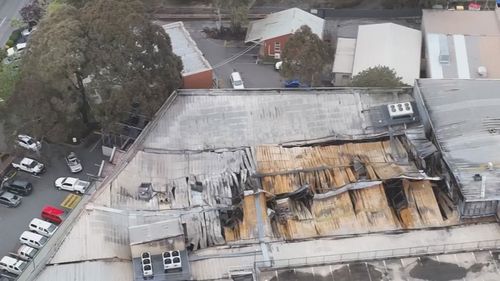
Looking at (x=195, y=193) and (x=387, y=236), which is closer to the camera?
(x=387, y=236)

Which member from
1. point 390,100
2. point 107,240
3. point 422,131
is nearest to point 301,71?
point 390,100

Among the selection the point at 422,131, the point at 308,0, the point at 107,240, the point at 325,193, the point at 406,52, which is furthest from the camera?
the point at 308,0

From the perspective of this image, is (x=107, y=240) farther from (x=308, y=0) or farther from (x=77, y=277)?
(x=308, y=0)

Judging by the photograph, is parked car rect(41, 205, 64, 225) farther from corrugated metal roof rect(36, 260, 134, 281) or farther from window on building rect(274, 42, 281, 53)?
window on building rect(274, 42, 281, 53)

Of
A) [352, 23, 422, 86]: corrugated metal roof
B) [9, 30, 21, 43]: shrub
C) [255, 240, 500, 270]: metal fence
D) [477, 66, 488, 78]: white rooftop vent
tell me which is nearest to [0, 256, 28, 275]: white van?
[255, 240, 500, 270]: metal fence

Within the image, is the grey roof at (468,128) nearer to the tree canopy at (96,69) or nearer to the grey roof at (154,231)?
the grey roof at (154,231)

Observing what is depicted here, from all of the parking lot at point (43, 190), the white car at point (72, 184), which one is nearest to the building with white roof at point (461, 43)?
the parking lot at point (43, 190)
